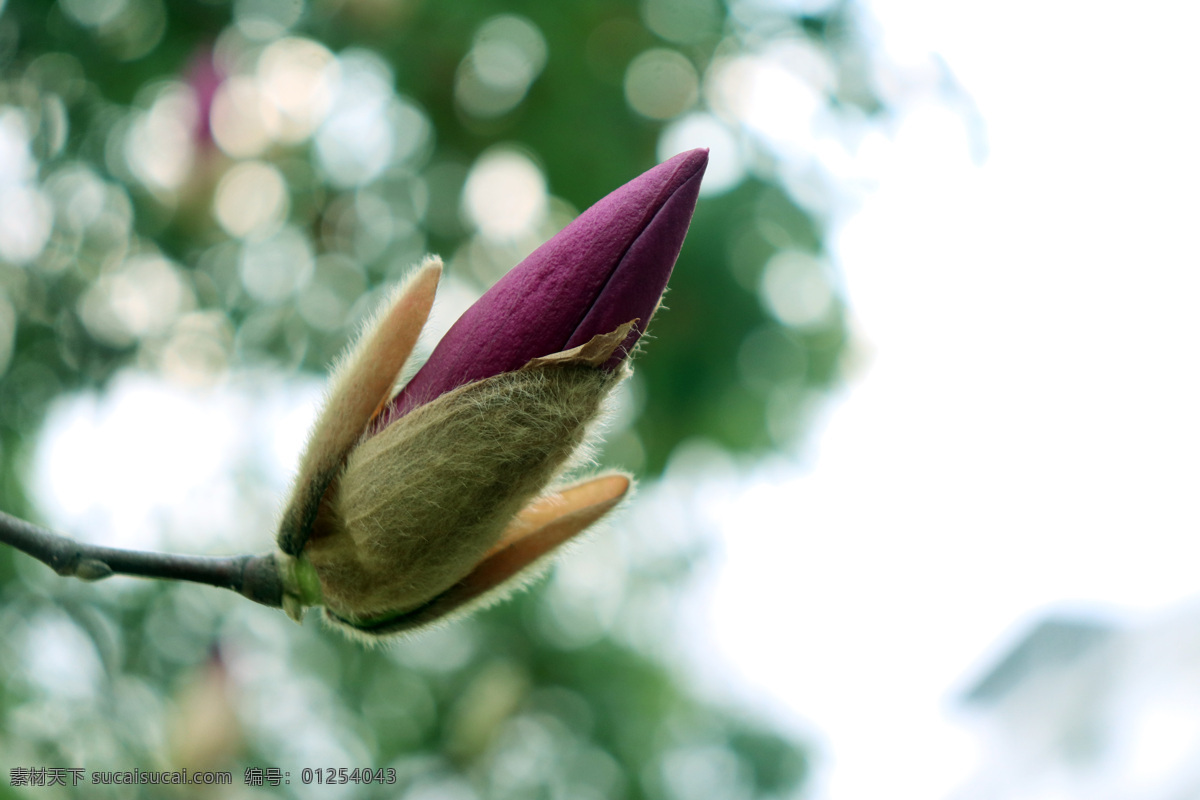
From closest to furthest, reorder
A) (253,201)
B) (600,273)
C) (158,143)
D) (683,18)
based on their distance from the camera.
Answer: (600,273), (683,18), (158,143), (253,201)

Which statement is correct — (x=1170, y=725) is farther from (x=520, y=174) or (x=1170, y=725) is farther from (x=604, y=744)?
(x=520, y=174)

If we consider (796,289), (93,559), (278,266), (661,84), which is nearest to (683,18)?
(661,84)

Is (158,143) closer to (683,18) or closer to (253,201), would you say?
(253,201)

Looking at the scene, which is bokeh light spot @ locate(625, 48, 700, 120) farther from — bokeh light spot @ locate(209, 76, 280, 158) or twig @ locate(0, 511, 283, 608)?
twig @ locate(0, 511, 283, 608)

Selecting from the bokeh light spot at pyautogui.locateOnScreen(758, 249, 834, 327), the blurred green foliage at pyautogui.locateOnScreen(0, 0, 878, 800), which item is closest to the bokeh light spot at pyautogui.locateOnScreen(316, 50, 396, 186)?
the blurred green foliage at pyautogui.locateOnScreen(0, 0, 878, 800)

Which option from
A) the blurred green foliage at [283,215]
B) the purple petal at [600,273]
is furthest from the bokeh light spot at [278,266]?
the purple petal at [600,273]

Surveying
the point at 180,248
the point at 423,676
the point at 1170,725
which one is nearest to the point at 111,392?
the point at 180,248

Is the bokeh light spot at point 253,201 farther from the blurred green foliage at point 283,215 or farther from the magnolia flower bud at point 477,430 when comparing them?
the magnolia flower bud at point 477,430
